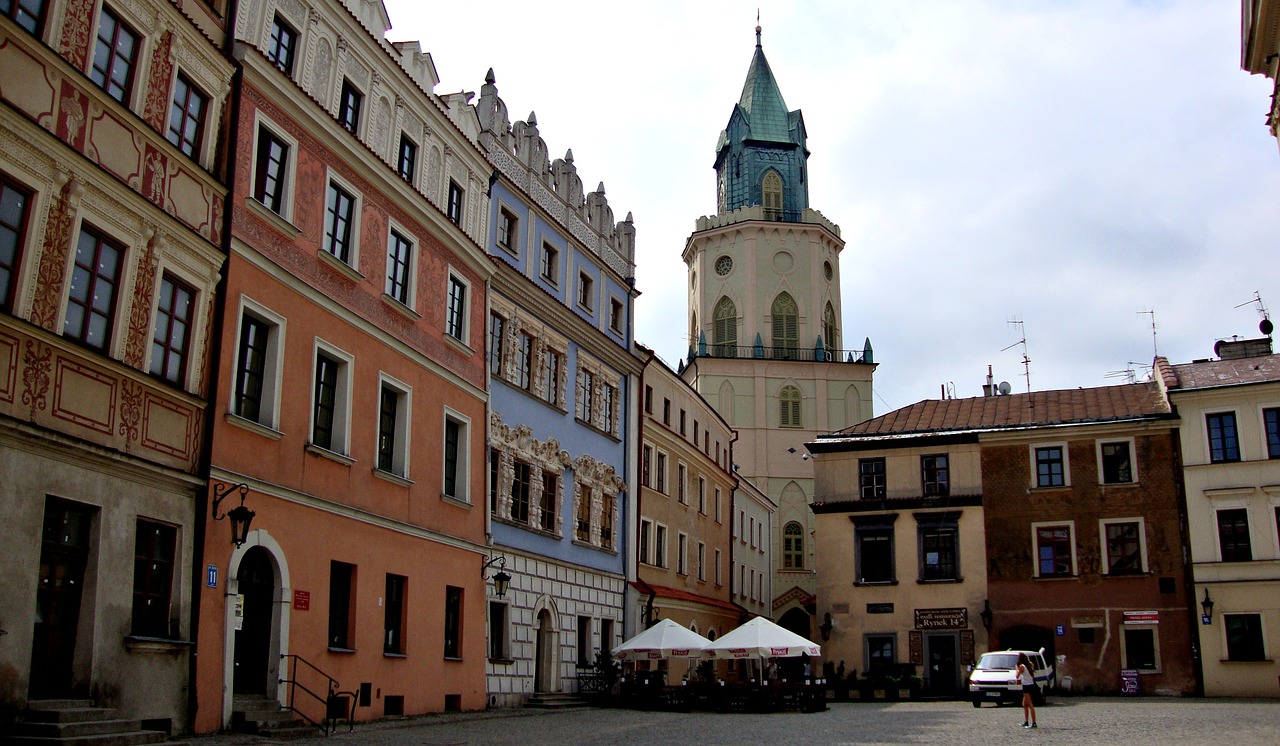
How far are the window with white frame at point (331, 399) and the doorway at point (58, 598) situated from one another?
612 cm

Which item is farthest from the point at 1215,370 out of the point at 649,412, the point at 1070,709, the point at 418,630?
the point at 418,630

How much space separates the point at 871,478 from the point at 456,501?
935 inches

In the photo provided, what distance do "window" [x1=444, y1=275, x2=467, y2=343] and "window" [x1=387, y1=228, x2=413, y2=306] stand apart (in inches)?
73.7

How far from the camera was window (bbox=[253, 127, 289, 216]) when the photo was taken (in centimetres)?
1955

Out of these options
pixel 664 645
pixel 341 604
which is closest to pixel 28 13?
pixel 341 604

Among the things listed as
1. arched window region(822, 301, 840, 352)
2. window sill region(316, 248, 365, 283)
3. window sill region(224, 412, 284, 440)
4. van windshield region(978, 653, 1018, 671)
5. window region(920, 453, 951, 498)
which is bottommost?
van windshield region(978, 653, 1018, 671)

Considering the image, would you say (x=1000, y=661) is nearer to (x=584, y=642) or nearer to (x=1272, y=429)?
(x=584, y=642)

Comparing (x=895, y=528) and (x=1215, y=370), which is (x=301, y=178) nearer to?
(x=895, y=528)

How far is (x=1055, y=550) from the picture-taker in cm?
4178

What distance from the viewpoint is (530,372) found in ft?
101

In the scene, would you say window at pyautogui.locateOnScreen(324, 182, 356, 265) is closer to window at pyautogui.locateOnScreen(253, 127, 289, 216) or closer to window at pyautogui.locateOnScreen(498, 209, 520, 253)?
window at pyautogui.locateOnScreen(253, 127, 289, 216)

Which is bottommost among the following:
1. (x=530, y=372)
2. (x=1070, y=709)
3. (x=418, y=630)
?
(x=1070, y=709)

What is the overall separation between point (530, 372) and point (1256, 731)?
18.2 meters

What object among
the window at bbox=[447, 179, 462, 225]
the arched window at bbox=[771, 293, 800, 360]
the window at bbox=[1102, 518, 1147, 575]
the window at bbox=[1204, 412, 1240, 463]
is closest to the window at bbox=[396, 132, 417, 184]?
the window at bbox=[447, 179, 462, 225]
